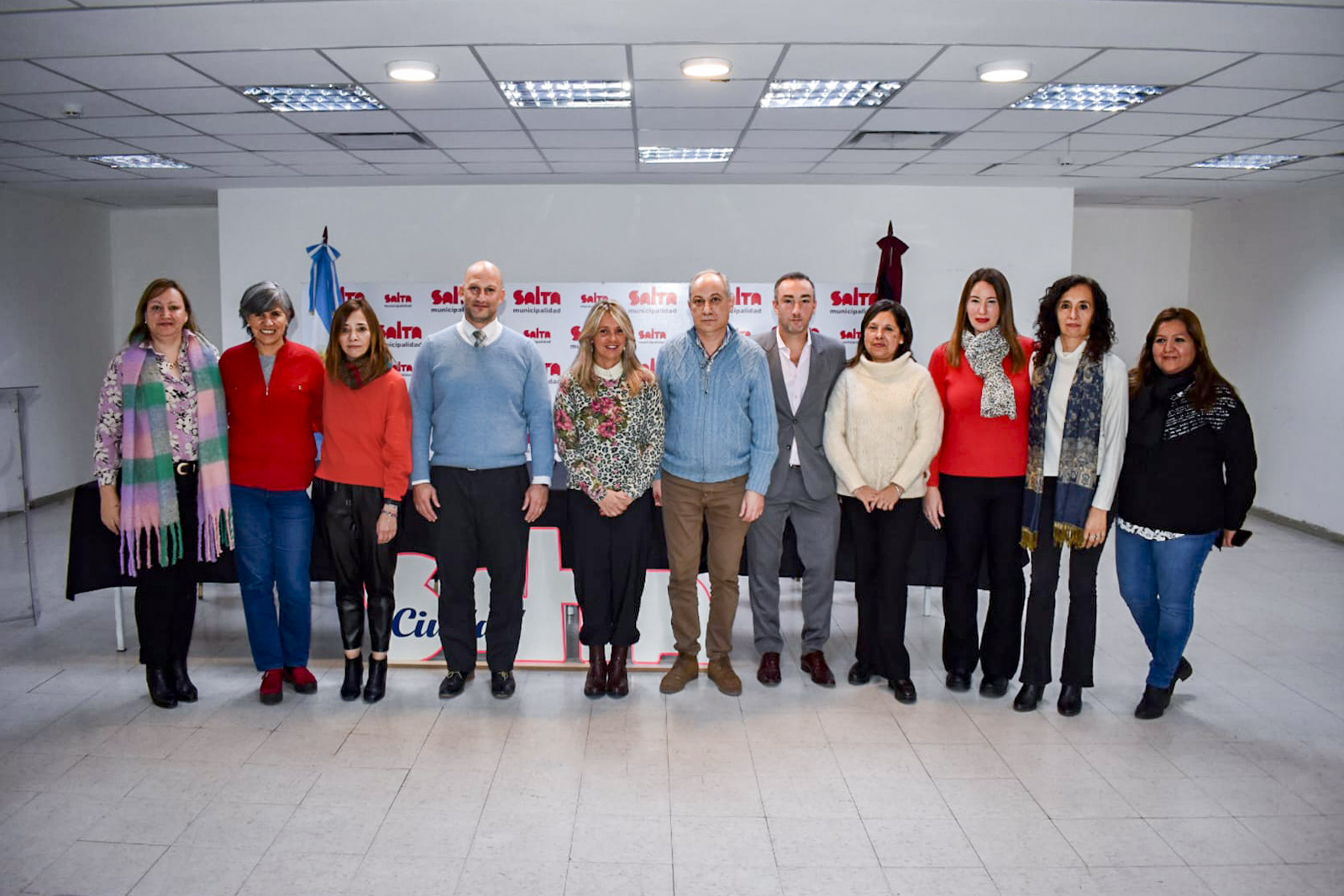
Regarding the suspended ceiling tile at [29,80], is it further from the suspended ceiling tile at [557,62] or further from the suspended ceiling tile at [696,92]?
the suspended ceiling tile at [696,92]

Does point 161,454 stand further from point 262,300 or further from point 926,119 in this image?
point 926,119

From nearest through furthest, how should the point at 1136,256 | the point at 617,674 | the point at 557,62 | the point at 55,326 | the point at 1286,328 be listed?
the point at 617,674 < the point at 557,62 < the point at 1286,328 < the point at 55,326 < the point at 1136,256

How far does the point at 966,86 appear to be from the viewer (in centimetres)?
415

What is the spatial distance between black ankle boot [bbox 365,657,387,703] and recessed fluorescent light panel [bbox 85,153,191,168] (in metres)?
4.19

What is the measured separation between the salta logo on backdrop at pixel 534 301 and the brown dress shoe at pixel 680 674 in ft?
13.0

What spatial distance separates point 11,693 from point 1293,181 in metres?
8.22

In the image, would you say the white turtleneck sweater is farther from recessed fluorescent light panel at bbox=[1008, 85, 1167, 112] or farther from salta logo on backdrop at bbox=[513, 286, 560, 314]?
salta logo on backdrop at bbox=[513, 286, 560, 314]

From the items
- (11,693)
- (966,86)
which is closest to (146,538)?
(11,693)

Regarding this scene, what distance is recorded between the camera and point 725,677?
3.62 meters

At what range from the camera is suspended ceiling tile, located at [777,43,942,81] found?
11.8 feet

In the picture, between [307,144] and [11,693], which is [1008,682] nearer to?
[11,693]

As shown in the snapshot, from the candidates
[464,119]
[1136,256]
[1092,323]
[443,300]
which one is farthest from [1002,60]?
[1136,256]

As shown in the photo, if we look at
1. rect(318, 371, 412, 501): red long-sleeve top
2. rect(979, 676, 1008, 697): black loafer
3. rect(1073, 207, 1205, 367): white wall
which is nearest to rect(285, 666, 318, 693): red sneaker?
rect(318, 371, 412, 501): red long-sleeve top

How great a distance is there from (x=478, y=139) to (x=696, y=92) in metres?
1.64
